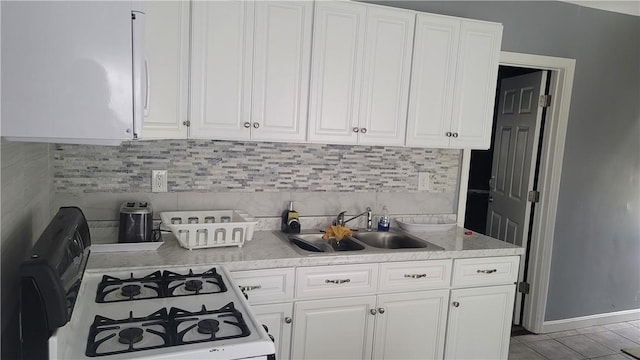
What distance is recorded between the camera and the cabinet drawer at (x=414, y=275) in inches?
90.7

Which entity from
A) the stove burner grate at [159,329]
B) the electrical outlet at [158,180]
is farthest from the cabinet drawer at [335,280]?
the electrical outlet at [158,180]

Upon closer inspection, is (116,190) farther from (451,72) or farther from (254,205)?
(451,72)

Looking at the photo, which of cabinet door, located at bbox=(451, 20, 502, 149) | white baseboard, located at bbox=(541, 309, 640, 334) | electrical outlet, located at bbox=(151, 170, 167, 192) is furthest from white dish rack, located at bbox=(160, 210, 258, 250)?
white baseboard, located at bbox=(541, 309, 640, 334)

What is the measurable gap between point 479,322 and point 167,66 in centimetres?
218

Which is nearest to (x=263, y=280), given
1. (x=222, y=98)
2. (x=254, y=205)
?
(x=254, y=205)

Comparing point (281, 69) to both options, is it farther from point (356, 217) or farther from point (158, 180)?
point (356, 217)

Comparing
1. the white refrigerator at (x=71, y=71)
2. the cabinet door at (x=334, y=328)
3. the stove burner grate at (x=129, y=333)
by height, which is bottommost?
the cabinet door at (x=334, y=328)

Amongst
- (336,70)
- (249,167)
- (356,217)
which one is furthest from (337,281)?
(336,70)

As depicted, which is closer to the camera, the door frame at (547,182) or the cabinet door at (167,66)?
the cabinet door at (167,66)

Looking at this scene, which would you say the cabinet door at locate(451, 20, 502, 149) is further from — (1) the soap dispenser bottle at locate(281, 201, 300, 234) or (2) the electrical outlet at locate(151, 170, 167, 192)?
(2) the electrical outlet at locate(151, 170, 167, 192)

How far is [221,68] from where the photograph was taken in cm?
215

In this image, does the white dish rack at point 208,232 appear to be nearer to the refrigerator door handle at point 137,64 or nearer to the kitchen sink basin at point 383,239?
the kitchen sink basin at point 383,239

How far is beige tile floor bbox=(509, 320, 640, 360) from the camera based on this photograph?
10.6 ft

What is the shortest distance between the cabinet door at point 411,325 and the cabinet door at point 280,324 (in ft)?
1.58
